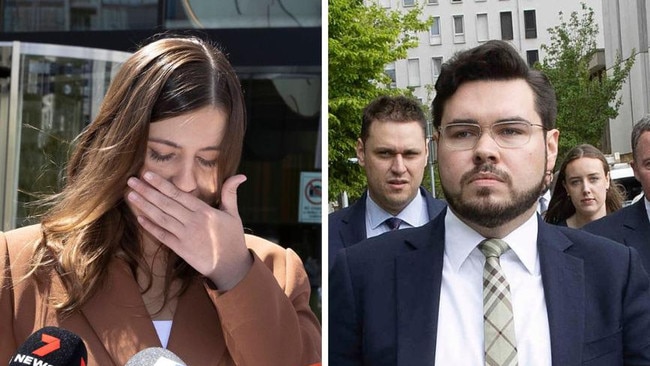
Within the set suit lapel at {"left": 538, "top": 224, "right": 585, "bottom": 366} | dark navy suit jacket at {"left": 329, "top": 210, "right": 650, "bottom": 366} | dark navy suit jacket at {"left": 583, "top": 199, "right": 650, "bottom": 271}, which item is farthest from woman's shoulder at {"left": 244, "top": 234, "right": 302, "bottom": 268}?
dark navy suit jacket at {"left": 583, "top": 199, "right": 650, "bottom": 271}

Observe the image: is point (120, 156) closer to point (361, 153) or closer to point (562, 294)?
point (361, 153)

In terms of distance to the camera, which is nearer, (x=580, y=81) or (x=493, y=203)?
(x=493, y=203)

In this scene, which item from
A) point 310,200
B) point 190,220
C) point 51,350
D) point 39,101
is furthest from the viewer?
point 39,101

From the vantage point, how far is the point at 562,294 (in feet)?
4.39

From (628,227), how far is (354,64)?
609 mm

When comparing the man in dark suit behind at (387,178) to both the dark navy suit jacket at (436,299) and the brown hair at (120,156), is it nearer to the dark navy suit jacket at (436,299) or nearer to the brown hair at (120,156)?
the dark navy suit jacket at (436,299)

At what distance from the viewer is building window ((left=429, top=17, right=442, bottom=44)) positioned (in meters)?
1.60

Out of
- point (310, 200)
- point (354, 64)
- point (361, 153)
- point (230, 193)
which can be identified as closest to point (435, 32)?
point (354, 64)

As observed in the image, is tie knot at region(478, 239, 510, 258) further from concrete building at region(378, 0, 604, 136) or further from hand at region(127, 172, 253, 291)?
hand at region(127, 172, 253, 291)

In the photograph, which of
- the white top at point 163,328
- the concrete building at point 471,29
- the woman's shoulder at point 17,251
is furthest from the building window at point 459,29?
the woman's shoulder at point 17,251

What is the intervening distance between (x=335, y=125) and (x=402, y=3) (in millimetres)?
297

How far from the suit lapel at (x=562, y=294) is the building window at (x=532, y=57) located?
30 centimetres

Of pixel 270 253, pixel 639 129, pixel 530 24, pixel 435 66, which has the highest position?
pixel 530 24

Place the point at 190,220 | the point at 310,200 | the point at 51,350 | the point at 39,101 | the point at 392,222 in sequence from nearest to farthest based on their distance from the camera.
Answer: the point at 51,350, the point at 190,220, the point at 392,222, the point at 310,200, the point at 39,101
